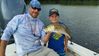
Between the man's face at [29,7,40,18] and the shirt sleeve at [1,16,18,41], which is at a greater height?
the man's face at [29,7,40,18]

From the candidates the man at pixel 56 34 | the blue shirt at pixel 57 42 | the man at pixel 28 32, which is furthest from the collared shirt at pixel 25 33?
the blue shirt at pixel 57 42

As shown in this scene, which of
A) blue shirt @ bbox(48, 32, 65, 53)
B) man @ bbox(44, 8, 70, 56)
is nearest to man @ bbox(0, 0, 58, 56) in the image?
man @ bbox(44, 8, 70, 56)

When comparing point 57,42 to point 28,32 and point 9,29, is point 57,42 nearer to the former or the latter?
point 28,32

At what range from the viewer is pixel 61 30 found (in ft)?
14.2

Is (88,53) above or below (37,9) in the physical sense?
below

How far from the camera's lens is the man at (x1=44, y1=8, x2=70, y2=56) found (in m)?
4.19

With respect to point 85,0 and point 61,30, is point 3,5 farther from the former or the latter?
point 85,0

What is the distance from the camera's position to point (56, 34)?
445 centimetres

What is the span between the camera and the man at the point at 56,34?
4.19 metres

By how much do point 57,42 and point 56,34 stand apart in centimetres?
15

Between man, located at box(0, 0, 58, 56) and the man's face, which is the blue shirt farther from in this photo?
the man's face

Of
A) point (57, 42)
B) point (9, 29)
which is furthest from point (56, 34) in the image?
point (9, 29)

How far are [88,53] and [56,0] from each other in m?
54.6

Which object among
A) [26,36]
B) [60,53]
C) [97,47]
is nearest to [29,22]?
[26,36]
